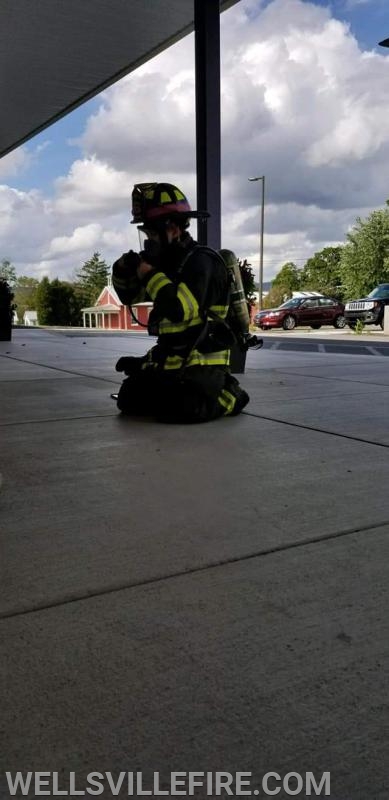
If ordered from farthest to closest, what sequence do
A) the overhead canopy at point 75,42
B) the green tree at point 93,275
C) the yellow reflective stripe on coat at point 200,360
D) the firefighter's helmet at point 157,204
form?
the green tree at point 93,275
the overhead canopy at point 75,42
the yellow reflective stripe on coat at point 200,360
the firefighter's helmet at point 157,204

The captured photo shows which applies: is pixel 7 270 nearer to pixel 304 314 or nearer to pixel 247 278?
pixel 304 314

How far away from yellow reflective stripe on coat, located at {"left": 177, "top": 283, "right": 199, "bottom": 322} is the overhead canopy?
5.97m

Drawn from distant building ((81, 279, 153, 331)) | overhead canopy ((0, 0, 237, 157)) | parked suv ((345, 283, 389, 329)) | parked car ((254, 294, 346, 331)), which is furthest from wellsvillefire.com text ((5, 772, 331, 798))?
distant building ((81, 279, 153, 331))

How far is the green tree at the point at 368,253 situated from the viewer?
46.1m

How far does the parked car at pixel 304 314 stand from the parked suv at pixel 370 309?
11.3 feet

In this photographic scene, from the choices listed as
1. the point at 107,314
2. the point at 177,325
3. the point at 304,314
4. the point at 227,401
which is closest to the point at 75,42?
the point at 177,325

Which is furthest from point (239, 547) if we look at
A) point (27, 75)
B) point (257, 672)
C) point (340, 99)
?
point (340, 99)

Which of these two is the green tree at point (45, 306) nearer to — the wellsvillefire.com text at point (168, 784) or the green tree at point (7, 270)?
the green tree at point (7, 270)

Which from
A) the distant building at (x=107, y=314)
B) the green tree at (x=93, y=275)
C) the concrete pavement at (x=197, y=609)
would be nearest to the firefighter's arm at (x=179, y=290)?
the concrete pavement at (x=197, y=609)

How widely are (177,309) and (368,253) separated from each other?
4512 centimetres

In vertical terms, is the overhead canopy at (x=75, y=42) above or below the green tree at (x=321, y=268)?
below

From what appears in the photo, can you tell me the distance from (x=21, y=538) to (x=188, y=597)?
0.75 metres

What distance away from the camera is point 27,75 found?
11.9 m

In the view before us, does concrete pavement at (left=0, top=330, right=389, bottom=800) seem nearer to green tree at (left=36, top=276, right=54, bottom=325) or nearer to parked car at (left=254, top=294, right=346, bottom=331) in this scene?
parked car at (left=254, top=294, right=346, bottom=331)
